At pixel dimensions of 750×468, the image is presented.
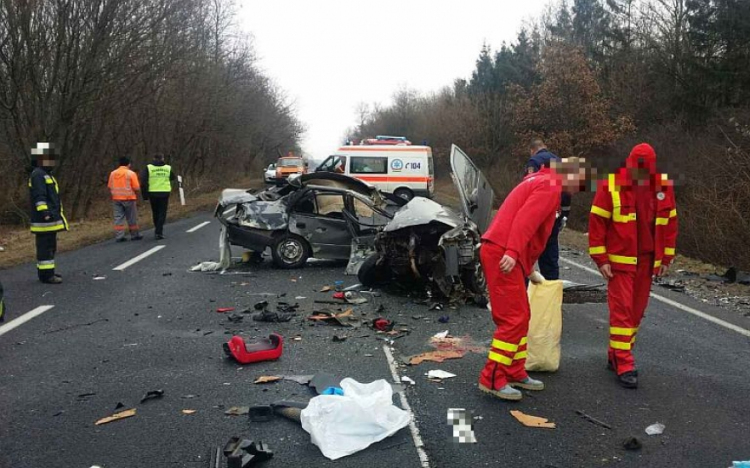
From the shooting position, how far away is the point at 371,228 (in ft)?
30.6

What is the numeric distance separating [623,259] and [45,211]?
7.62m

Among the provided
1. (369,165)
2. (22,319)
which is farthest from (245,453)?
(369,165)

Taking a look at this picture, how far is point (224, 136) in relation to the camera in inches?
1524

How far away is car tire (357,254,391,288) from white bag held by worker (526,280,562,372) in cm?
345

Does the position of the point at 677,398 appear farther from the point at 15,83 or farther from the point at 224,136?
the point at 224,136

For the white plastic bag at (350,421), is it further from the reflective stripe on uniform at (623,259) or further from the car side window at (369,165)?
the car side window at (369,165)

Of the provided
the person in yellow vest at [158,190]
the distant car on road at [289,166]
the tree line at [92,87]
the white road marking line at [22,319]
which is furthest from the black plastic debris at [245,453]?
the distant car on road at [289,166]

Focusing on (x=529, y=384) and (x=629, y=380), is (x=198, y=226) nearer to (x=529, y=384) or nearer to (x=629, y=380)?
(x=529, y=384)

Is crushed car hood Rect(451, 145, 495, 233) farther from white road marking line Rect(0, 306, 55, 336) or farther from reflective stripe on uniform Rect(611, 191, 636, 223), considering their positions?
white road marking line Rect(0, 306, 55, 336)

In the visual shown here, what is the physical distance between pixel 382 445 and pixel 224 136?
122ft

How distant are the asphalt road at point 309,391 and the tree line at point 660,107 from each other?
429 centimetres

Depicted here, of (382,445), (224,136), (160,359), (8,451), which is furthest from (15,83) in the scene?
(224,136)

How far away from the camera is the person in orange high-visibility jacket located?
4.53 metres

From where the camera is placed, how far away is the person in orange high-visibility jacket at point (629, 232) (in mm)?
4527
